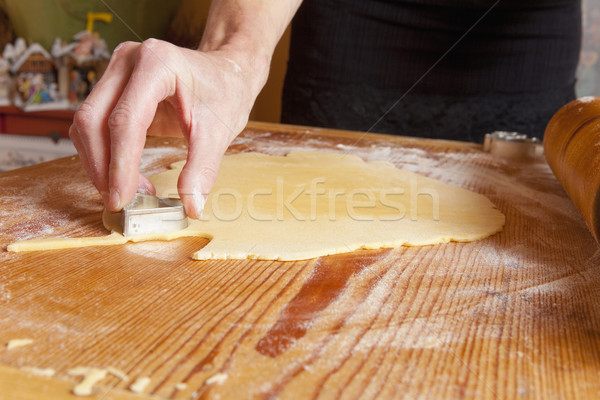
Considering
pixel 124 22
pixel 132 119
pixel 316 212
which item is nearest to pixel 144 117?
pixel 132 119

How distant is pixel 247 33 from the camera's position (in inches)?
43.7

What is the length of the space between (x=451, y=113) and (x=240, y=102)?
3.71 ft

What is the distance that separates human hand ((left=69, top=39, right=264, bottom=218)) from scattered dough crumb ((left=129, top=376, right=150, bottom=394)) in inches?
14.9

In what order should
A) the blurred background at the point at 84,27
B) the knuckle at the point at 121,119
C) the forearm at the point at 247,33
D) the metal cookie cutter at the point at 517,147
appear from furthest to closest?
1. the blurred background at the point at 84,27
2. the metal cookie cutter at the point at 517,147
3. the forearm at the point at 247,33
4. the knuckle at the point at 121,119

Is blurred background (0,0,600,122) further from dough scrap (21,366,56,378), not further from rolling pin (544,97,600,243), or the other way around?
dough scrap (21,366,56,378)

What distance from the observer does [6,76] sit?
302 cm

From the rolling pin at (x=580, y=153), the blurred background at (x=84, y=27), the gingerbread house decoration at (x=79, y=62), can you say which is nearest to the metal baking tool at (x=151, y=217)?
the rolling pin at (x=580, y=153)

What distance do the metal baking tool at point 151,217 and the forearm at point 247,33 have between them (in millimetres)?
315

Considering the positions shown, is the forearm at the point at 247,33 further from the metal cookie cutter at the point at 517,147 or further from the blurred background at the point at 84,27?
the blurred background at the point at 84,27

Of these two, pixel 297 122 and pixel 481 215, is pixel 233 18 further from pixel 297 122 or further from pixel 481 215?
pixel 297 122

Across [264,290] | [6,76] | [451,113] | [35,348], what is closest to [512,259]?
[264,290]

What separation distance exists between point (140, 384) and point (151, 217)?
41 centimetres

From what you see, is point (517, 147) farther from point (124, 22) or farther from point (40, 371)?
point (124, 22)

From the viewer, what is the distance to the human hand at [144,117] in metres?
0.76
